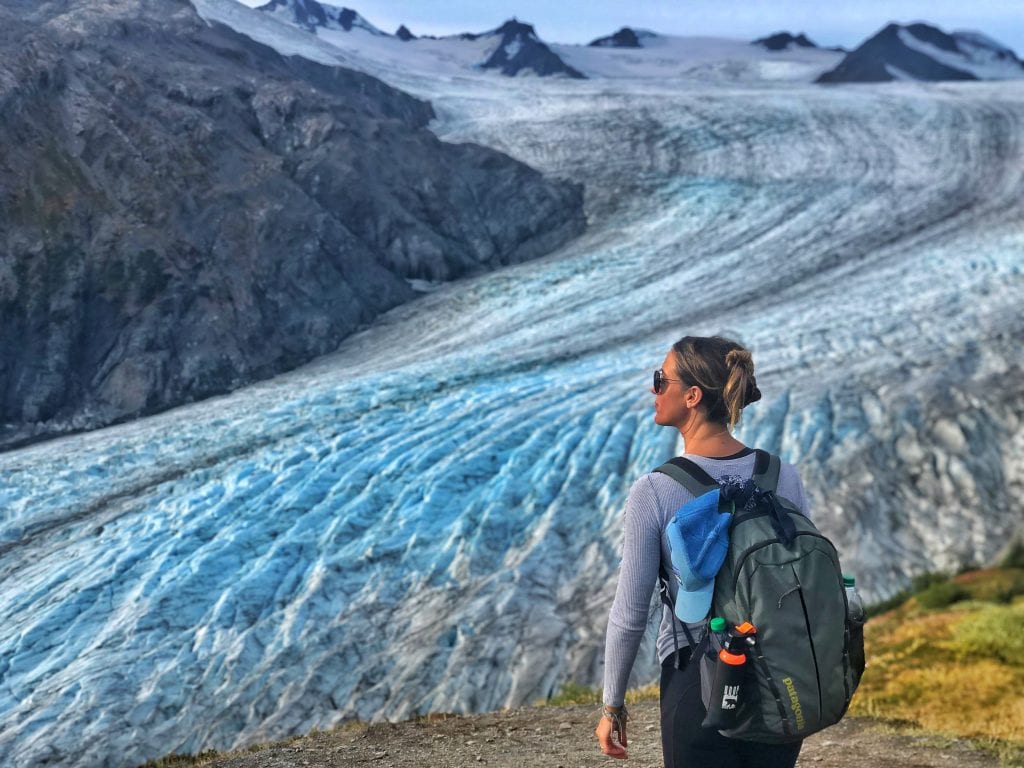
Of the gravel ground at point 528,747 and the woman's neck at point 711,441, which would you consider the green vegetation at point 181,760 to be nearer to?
the gravel ground at point 528,747

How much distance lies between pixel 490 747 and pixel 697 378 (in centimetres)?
420

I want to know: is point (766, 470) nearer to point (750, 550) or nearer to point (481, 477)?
point (750, 550)

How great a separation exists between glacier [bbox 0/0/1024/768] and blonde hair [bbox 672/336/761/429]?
19.3 feet

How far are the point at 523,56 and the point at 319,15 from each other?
838cm

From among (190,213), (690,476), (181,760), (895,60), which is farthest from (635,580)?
(895,60)

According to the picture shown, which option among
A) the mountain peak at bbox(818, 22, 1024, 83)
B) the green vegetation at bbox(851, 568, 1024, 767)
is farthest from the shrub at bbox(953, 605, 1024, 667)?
the mountain peak at bbox(818, 22, 1024, 83)

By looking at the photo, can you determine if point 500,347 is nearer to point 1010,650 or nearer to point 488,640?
point 488,640

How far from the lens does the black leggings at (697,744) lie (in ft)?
8.70

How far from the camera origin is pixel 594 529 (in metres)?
10.2

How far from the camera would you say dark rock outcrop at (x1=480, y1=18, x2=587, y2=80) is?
1565 inches

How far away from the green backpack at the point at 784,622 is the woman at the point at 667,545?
134 mm

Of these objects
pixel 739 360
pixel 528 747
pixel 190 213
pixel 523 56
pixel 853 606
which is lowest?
pixel 528 747

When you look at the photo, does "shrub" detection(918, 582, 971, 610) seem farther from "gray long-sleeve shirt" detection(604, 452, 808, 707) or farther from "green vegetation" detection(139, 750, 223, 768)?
"gray long-sleeve shirt" detection(604, 452, 808, 707)

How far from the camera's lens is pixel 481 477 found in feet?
35.4
